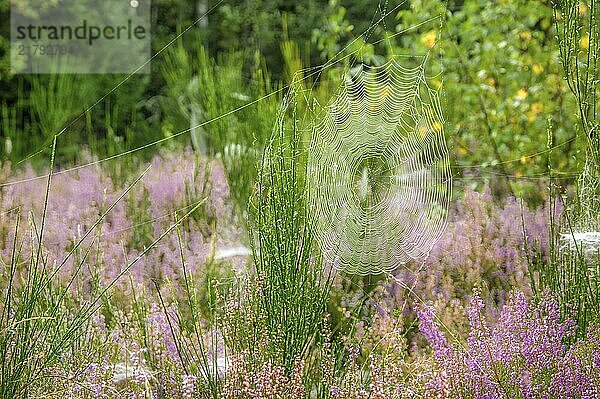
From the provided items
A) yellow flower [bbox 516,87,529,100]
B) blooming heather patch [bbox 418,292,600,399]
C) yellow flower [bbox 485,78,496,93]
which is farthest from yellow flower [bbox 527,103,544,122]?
blooming heather patch [bbox 418,292,600,399]

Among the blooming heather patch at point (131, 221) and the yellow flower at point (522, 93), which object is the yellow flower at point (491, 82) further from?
the blooming heather patch at point (131, 221)

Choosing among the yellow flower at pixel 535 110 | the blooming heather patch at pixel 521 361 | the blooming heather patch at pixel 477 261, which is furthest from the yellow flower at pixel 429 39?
the blooming heather patch at pixel 521 361

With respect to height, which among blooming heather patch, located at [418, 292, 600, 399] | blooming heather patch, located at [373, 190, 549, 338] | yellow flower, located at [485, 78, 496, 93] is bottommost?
blooming heather patch, located at [418, 292, 600, 399]

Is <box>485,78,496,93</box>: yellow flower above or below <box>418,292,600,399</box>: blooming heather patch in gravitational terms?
above

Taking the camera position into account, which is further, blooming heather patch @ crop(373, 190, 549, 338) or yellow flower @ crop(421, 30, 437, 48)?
yellow flower @ crop(421, 30, 437, 48)

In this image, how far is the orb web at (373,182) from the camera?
330 cm

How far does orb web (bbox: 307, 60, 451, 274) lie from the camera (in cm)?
330

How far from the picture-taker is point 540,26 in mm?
5094

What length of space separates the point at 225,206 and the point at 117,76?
553 centimetres

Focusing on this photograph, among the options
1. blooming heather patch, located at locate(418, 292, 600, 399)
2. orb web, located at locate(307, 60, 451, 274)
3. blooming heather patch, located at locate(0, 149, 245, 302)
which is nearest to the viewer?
blooming heather patch, located at locate(418, 292, 600, 399)

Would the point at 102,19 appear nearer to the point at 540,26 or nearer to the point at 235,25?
the point at 235,25

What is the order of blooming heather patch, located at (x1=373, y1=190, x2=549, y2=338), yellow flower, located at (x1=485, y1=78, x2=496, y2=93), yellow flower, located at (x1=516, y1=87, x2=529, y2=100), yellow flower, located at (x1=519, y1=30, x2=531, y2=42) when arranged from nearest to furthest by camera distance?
blooming heather patch, located at (x1=373, y1=190, x2=549, y2=338)
yellow flower, located at (x1=516, y1=87, x2=529, y2=100)
yellow flower, located at (x1=519, y1=30, x2=531, y2=42)
yellow flower, located at (x1=485, y1=78, x2=496, y2=93)

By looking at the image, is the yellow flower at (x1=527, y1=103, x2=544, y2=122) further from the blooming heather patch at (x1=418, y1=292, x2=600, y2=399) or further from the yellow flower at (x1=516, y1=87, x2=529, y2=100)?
the blooming heather patch at (x1=418, y1=292, x2=600, y2=399)

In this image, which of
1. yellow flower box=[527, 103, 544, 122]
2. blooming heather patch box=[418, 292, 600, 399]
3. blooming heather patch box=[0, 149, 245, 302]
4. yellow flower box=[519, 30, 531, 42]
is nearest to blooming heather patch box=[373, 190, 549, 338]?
yellow flower box=[527, 103, 544, 122]
